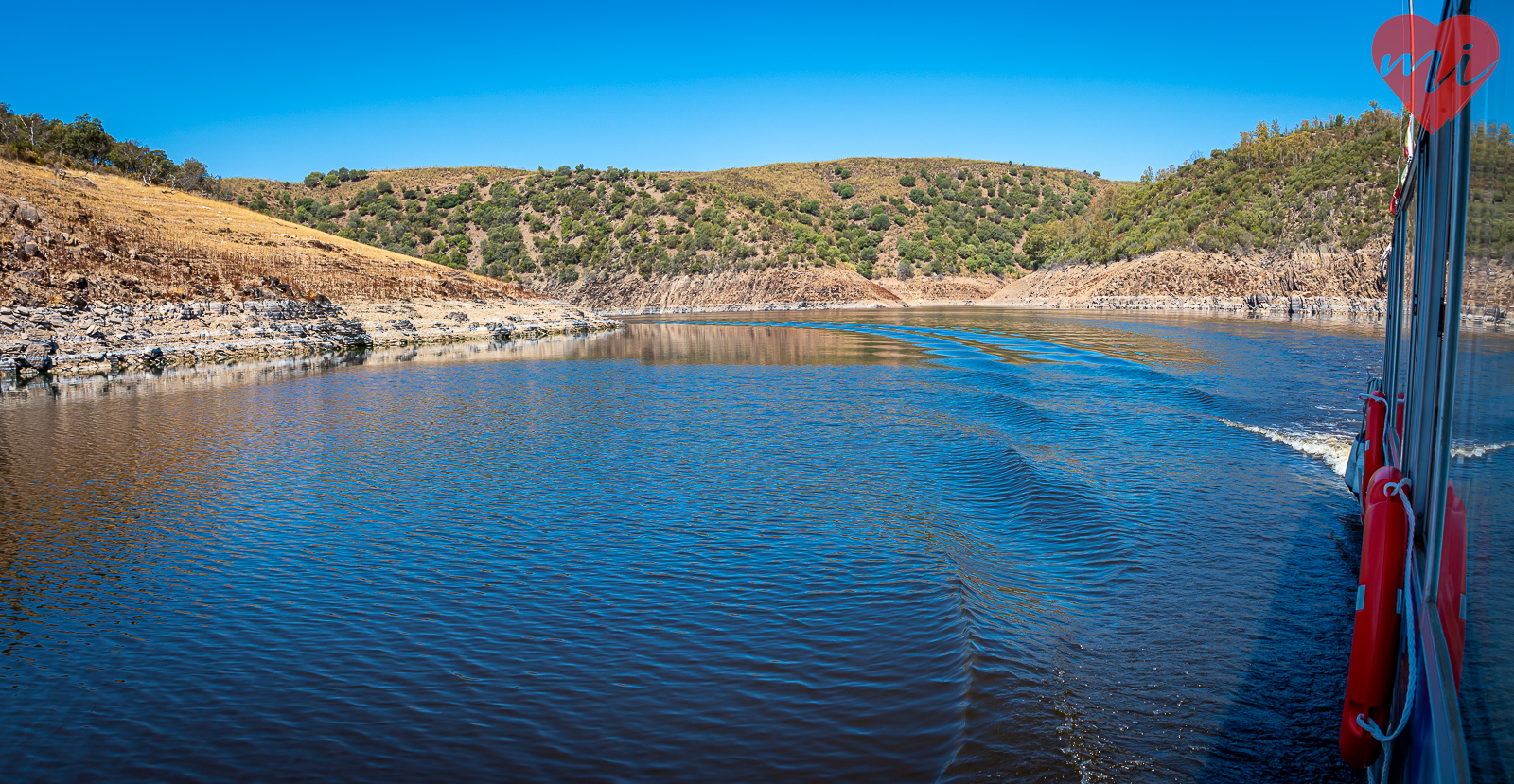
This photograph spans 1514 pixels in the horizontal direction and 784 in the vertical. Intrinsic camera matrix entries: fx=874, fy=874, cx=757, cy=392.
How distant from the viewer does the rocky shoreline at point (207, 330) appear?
84.8ft

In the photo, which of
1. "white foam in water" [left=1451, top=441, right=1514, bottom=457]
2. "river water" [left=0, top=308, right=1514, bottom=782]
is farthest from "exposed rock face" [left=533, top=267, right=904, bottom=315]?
"white foam in water" [left=1451, top=441, right=1514, bottom=457]

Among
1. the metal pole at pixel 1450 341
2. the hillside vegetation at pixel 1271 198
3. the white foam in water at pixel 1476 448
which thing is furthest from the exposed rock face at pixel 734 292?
the white foam in water at pixel 1476 448

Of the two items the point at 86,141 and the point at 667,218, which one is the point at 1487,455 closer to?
the point at 86,141

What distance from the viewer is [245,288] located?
3500cm

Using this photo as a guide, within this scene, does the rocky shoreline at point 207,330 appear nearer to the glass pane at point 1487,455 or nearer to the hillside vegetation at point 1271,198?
the glass pane at point 1487,455

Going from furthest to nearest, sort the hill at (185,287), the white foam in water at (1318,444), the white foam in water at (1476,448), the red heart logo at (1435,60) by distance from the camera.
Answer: the hill at (185,287) → the white foam in water at (1318,444) → the red heart logo at (1435,60) → the white foam in water at (1476,448)

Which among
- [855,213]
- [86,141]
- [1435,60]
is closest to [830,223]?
[855,213]

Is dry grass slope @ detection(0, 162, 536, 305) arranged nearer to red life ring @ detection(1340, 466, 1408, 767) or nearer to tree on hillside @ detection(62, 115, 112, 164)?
tree on hillside @ detection(62, 115, 112, 164)

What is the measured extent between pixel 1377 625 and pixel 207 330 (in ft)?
114

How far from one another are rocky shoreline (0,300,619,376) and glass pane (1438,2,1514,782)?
103ft

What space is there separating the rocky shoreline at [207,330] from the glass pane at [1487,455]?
103 ft

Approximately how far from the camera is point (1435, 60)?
385cm

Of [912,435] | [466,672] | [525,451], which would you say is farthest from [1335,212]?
[466,672]

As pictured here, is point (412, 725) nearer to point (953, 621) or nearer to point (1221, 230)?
point (953, 621)
